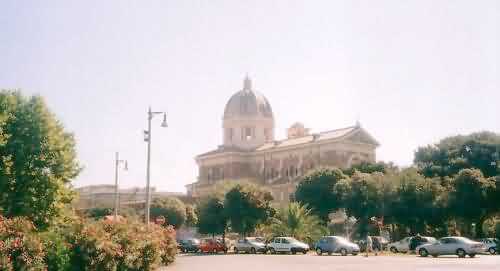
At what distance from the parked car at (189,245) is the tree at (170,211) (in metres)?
21.9

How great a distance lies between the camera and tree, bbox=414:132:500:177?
235 ft

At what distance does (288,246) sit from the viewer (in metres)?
48.9

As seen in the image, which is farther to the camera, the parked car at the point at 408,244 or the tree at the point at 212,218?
the tree at the point at 212,218

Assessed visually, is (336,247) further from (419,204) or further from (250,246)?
(419,204)

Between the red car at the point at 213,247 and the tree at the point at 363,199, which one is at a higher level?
the tree at the point at 363,199

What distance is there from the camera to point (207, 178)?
414 ft

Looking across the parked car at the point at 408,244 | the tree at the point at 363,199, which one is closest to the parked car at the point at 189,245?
the tree at the point at 363,199

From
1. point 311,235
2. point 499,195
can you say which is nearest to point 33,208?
point 311,235

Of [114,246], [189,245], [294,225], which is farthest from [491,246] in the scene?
[114,246]

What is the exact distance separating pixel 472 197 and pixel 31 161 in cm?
3836

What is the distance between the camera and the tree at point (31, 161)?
3206cm

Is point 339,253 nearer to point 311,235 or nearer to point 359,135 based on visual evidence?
point 311,235

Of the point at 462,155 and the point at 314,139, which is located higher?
the point at 314,139

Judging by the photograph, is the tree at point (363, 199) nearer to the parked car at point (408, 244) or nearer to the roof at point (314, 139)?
the parked car at point (408, 244)
